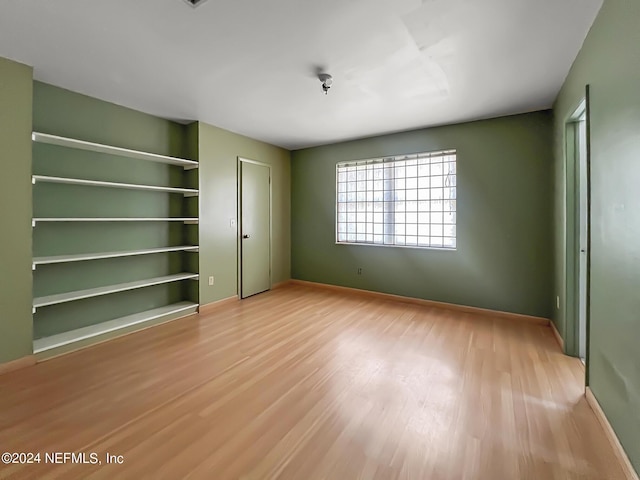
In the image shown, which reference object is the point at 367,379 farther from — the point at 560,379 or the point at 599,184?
the point at 599,184

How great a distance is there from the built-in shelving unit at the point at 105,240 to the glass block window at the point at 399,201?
95.8 inches

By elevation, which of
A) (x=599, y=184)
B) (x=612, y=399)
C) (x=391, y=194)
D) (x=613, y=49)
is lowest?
(x=612, y=399)

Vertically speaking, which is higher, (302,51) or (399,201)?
(302,51)

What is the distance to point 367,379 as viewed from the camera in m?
2.16

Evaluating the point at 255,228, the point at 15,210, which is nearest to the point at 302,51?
the point at 15,210

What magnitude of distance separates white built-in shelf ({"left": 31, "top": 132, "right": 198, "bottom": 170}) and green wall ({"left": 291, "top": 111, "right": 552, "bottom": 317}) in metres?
2.57

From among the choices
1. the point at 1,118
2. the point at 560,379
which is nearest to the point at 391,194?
the point at 560,379

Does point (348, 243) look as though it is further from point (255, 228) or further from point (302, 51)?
point (302, 51)

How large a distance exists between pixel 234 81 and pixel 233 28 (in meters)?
0.77

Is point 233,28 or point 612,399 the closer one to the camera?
point 612,399

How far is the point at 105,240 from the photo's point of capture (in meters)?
3.08

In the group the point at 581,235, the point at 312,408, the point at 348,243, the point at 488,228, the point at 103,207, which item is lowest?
the point at 312,408

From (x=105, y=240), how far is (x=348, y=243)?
10.8ft

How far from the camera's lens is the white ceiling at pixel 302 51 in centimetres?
172
